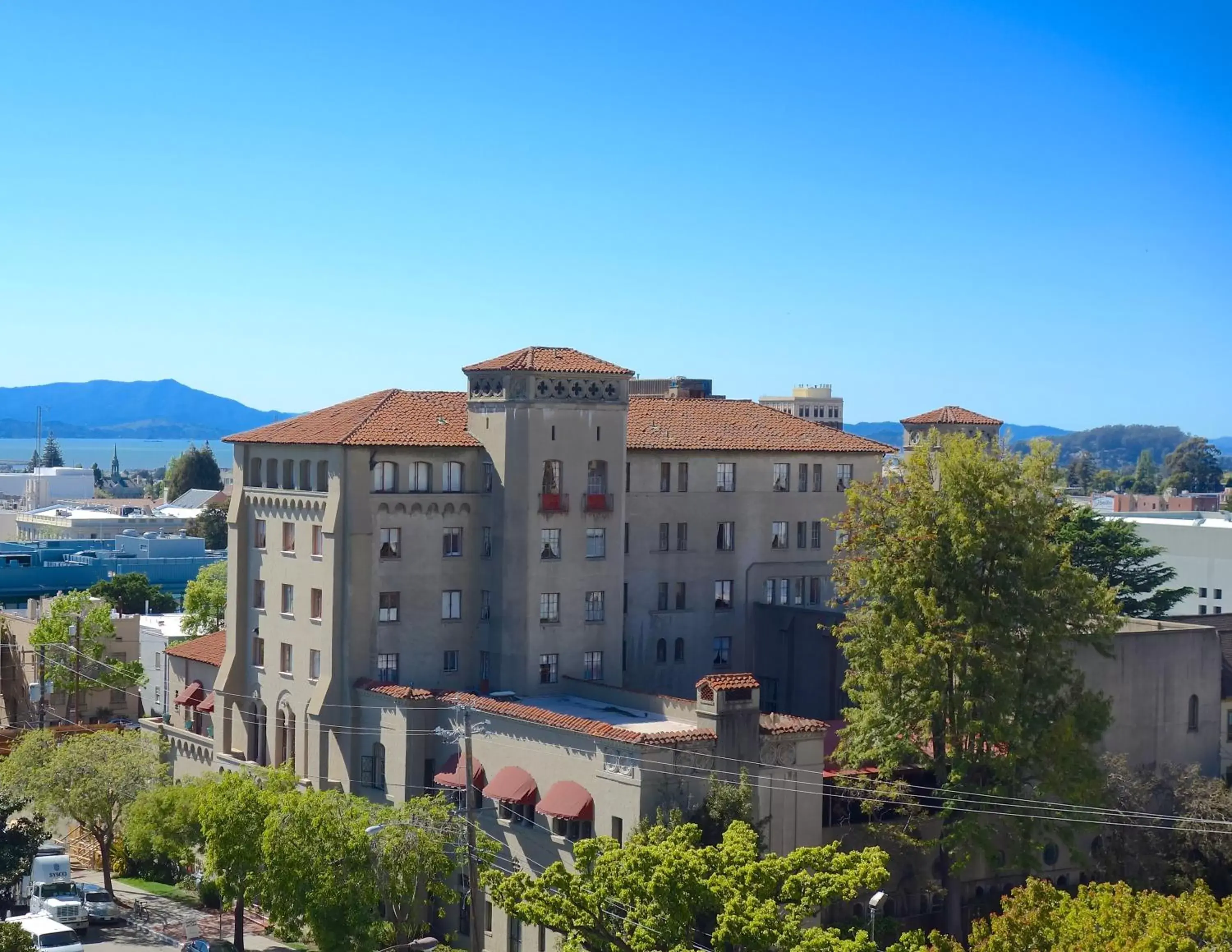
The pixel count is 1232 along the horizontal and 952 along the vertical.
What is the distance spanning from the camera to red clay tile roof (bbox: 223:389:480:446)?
2510 inches

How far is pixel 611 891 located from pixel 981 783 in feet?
56.1

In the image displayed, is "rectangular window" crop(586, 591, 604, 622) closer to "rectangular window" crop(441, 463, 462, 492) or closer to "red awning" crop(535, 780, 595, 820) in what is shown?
"rectangular window" crop(441, 463, 462, 492)

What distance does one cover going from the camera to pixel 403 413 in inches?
2603

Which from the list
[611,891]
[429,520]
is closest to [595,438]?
[429,520]

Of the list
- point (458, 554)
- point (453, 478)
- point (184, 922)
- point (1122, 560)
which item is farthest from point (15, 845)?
point (1122, 560)

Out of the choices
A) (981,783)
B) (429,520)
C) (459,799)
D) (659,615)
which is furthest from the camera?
(659,615)

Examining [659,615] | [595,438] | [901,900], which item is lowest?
[901,900]

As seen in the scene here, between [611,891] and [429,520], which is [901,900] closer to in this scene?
[611,891]

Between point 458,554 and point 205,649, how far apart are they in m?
17.6

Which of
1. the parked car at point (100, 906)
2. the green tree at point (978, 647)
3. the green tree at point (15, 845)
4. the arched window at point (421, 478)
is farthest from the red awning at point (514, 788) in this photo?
the green tree at point (15, 845)

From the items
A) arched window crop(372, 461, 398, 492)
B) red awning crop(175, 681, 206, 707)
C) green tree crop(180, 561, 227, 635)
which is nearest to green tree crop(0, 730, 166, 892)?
red awning crop(175, 681, 206, 707)

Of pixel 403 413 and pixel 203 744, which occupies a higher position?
pixel 403 413

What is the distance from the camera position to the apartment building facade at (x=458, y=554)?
63.6 m

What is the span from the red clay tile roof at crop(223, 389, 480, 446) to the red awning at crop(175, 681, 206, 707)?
1281 centimetres
